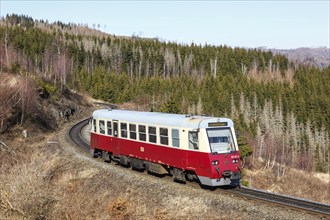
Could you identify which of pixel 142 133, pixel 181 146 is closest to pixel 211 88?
pixel 142 133

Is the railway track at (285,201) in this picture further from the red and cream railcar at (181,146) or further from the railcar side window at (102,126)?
the railcar side window at (102,126)

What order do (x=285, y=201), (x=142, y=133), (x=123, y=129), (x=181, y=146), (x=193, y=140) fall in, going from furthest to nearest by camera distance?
(x=123, y=129)
(x=142, y=133)
(x=181, y=146)
(x=193, y=140)
(x=285, y=201)

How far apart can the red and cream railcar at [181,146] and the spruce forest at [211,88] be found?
3561 centimetres

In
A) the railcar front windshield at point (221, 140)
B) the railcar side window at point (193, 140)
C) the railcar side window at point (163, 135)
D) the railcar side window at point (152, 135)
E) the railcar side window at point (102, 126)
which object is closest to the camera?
the railcar front windshield at point (221, 140)

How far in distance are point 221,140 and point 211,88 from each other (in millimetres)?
98538

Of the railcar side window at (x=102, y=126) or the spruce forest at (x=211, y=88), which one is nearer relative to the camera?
the railcar side window at (x=102, y=126)

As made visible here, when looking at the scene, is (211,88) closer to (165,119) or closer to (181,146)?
(165,119)

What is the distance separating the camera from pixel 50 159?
113 ft

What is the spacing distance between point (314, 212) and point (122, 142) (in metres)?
13.4

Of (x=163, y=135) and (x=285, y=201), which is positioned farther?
(x=163, y=135)

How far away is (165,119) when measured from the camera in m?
22.8

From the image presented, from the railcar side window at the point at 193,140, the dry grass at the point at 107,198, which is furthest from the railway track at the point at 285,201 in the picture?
the railcar side window at the point at 193,140

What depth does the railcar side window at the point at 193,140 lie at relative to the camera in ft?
67.6

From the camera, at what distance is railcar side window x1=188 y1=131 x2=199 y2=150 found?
20.6m
